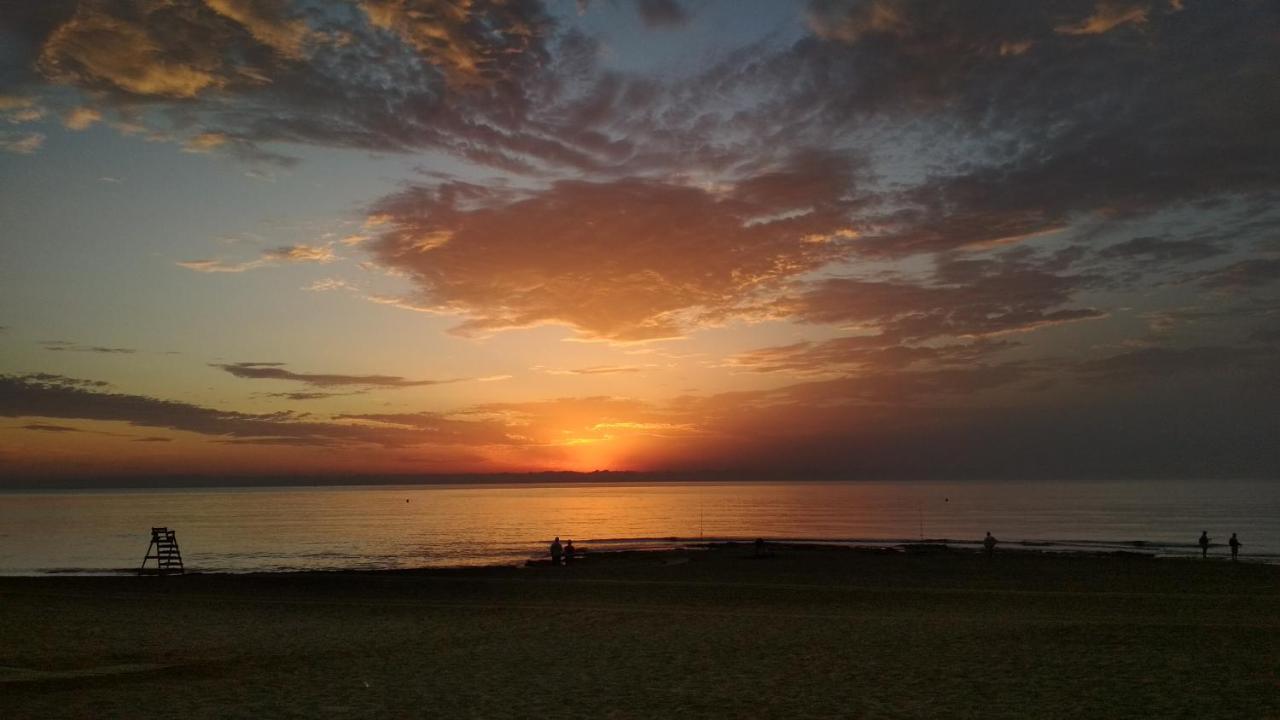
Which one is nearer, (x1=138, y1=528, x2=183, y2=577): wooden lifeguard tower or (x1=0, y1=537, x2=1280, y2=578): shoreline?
(x1=138, y1=528, x2=183, y2=577): wooden lifeguard tower

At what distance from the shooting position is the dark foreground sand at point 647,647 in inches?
490

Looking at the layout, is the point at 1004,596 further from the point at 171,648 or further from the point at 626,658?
the point at 171,648

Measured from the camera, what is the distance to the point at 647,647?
1764cm

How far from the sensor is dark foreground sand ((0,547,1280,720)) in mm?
12438

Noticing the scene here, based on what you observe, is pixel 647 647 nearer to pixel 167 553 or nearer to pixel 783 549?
pixel 167 553

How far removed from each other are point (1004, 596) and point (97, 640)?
25.6 m

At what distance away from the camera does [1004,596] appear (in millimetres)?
26891

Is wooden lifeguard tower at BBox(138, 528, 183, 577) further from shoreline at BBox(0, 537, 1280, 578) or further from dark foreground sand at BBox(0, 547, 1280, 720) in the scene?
dark foreground sand at BBox(0, 547, 1280, 720)

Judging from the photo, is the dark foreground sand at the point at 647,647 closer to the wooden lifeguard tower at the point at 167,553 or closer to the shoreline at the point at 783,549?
the wooden lifeguard tower at the point at 167,553

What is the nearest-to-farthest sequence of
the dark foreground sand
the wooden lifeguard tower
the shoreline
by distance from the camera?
the dark foreground sand, the wooden lifeguard tower, the shoreline

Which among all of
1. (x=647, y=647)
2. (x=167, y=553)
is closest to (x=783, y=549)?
(x=167, y=553)

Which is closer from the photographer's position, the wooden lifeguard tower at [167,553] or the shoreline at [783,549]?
the wooden lifeguard tower at [167,553]

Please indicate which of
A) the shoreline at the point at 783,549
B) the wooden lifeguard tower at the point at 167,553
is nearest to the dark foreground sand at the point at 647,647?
the wooden lifeguard tower at the point at 167,553

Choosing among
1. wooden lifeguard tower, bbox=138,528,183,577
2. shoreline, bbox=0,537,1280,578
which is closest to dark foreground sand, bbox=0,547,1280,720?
wooden lifeguard tower, bbox=138,528,183,577
